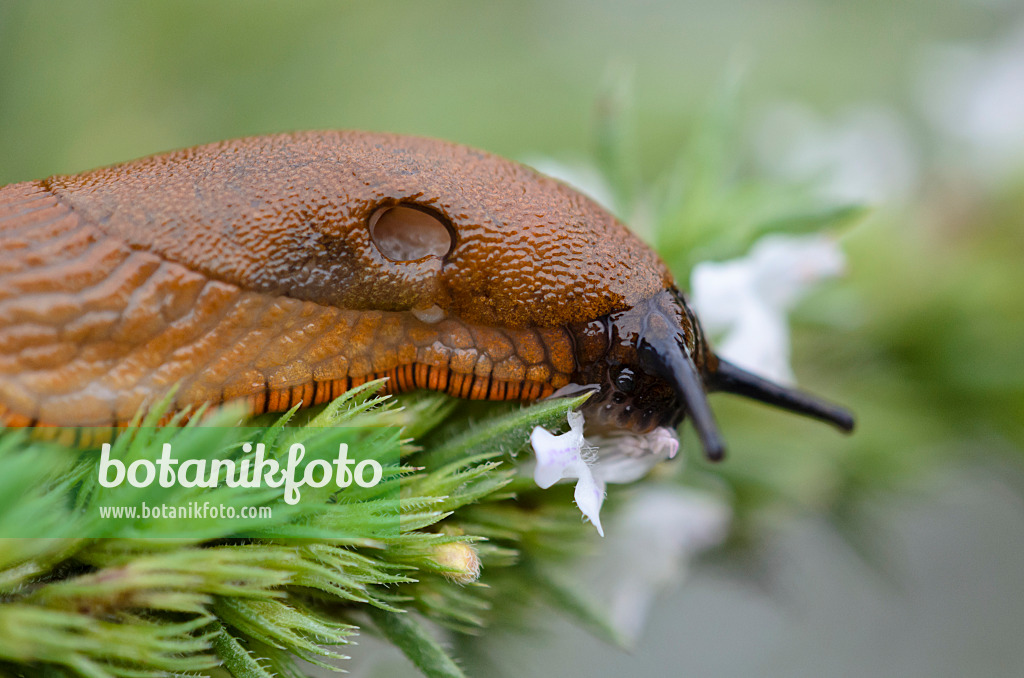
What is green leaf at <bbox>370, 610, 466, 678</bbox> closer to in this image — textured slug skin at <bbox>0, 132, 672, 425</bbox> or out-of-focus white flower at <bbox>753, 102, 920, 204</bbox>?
textured slug skin at <bbox>0, 132, 672, 425</bbox>

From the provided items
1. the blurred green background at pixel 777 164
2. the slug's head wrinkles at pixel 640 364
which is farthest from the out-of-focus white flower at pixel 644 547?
the slug's head wrinkles at pixel 640 364

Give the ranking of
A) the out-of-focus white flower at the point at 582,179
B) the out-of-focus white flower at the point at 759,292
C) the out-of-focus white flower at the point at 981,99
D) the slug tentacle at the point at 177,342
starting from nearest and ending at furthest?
the slug tentacle at the point at 177,342, the out-of-focus white flower at the point at 759,292, the out-of-focus white flower at the point at 582,179, the out-of-focus white flower at the point at 981,99

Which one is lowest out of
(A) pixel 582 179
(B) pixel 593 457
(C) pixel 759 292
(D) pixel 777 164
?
(B) pixel 593 457

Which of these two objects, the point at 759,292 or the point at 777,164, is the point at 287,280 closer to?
the point at 759,292

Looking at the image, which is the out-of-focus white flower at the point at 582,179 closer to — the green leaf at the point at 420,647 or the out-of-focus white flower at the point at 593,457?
the out-of-focus white flower at the point at 593,457

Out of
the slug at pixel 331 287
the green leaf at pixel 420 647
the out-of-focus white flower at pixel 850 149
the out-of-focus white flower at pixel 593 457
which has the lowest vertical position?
the green leaf at pixel 420 647

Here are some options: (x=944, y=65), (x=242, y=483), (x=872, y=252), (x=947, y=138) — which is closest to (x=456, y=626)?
(x=242, y=483)

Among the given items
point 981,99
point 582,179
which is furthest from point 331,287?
point 981,99
